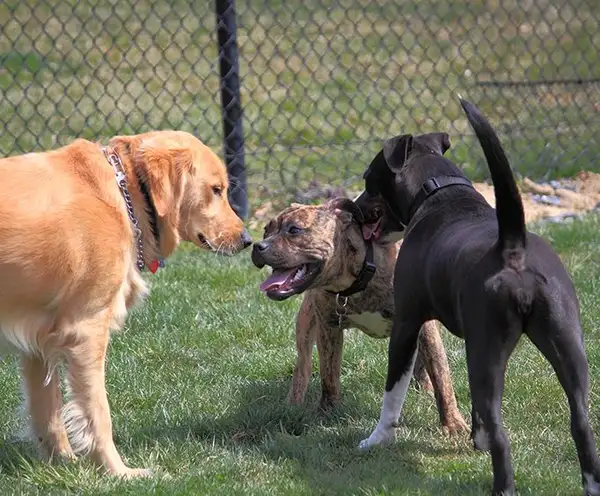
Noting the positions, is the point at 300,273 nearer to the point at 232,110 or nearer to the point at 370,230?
the point at 370,230

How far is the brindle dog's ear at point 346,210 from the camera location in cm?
493

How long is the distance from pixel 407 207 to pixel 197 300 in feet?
6.91

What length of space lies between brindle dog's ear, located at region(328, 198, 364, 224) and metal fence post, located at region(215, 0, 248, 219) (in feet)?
9.59

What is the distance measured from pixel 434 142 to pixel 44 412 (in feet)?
6.97

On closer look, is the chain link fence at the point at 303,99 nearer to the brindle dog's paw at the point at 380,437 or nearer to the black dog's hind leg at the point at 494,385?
the brindle dog's paw at the point at 380,437

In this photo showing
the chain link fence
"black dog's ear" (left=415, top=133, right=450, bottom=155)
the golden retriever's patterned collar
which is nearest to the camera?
the golden retriever's patterned collar

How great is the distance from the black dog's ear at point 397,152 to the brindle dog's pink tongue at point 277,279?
2.18 feet

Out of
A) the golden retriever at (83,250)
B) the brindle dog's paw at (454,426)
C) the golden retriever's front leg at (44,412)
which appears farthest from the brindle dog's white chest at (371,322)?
the golden retriever's front leg at (44,412)

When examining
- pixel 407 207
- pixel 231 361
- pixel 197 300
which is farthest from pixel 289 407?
pixel 197 300

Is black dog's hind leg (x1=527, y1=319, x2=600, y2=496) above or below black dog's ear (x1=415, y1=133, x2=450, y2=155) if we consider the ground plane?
below

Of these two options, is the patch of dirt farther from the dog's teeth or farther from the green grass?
the dog's teeth

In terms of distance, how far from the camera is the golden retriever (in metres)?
4.05

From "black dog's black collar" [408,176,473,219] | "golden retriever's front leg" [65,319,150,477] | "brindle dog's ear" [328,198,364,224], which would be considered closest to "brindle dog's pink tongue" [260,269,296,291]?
"brindle dog's ear" [328,198,364,224]

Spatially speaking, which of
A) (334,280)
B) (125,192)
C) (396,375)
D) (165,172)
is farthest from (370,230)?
(125,192)
